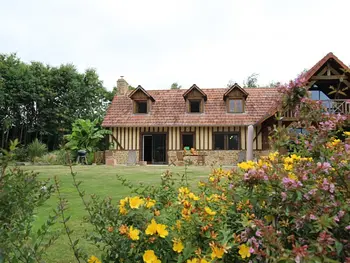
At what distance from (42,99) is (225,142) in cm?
1757

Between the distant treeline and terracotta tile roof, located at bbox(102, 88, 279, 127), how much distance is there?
9.34 meters

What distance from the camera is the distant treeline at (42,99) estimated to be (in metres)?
29.7

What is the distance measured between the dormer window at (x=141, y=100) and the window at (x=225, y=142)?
484 centimetres

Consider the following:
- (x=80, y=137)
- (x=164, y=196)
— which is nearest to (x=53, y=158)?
(x=80, y=137)

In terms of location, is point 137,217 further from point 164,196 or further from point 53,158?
point 53,158

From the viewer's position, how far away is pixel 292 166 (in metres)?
2.12

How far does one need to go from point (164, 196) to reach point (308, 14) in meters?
8.60

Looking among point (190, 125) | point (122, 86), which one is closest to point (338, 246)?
point (190, 125)

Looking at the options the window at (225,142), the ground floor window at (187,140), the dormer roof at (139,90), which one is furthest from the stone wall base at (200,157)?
the dormer roof at (139,90)

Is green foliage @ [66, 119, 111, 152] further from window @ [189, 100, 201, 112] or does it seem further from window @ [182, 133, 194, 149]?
window @ [189, 100, 201, 112]

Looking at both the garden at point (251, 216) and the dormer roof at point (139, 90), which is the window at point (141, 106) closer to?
the dormer roof at point (139, 90)

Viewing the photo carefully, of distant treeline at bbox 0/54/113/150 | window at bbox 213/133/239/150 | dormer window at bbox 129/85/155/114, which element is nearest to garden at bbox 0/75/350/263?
window at bbox 213/133/239/150

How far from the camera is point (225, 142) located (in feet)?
68.3

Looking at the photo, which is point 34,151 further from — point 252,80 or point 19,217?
point 252,80
